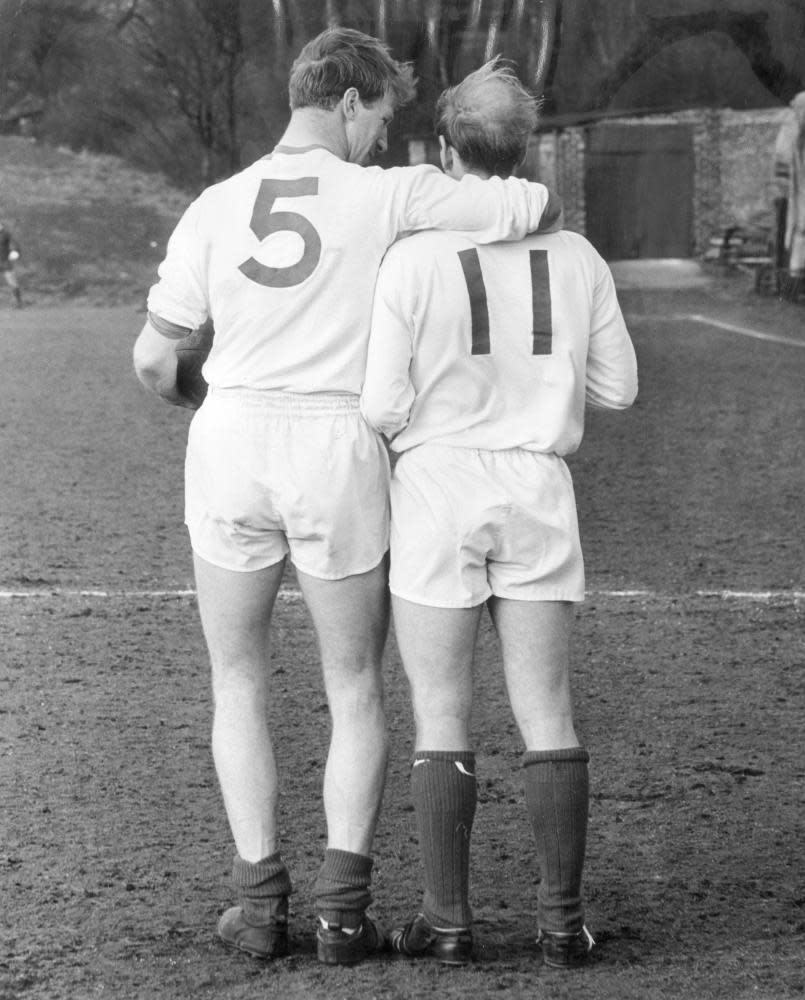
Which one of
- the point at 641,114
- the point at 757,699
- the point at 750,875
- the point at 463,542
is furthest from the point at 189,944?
the point at 641,114

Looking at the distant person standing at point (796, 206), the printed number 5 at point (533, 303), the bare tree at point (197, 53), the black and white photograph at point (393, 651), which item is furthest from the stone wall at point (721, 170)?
the printed number 5 at point (533, 303)

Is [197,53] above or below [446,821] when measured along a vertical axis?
above

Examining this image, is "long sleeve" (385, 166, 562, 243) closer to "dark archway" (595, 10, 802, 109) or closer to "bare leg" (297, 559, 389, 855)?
"bare leg" (297, 559, 389, 855)

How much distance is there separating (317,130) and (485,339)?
29cm

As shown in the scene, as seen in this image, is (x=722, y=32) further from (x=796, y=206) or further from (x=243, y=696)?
(x=243, y=696)

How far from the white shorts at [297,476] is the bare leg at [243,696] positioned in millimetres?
55

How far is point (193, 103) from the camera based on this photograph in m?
4.19

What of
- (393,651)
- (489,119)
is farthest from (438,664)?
(393,651)

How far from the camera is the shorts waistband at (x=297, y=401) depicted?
1.62 metres

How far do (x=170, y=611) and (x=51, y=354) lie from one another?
12.7ft

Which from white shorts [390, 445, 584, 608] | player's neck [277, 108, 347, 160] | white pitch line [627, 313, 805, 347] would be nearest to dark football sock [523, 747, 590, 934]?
white shorts [390, 445, 584, 608]

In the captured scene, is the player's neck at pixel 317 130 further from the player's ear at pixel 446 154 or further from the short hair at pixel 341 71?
the player's ear at pixel 446 154

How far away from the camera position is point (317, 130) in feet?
5.30

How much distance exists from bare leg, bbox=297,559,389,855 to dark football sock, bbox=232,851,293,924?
0.07 meters
